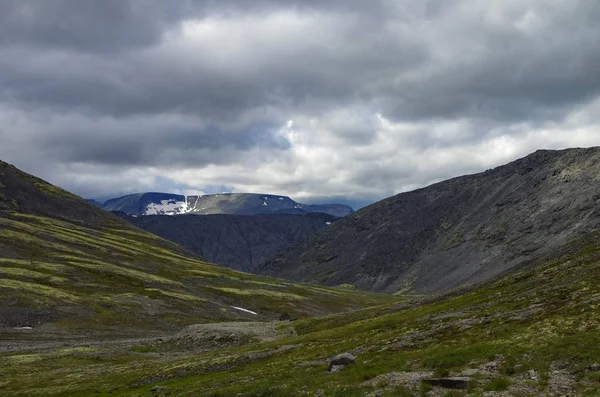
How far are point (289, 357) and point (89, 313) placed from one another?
8757cm

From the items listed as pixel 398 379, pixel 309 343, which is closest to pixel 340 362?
pixel 398 379

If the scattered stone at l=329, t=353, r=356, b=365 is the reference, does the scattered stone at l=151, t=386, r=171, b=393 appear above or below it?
below

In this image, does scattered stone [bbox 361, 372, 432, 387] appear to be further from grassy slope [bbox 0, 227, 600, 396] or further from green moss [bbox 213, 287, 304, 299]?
green moss [bbox 213, 287, 304, 299]

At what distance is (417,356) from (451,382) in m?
10.2

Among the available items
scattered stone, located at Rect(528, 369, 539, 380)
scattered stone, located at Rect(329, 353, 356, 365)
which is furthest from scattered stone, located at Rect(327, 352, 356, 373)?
scattered stone, located at Rect(528, 369, 539, 380)

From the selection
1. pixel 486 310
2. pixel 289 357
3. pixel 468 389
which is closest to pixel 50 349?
pixel 289 357

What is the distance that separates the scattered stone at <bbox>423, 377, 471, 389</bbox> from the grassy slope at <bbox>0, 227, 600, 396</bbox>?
113 cm

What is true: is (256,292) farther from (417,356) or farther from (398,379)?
(398,379)

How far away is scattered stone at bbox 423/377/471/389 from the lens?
30625 millimetres

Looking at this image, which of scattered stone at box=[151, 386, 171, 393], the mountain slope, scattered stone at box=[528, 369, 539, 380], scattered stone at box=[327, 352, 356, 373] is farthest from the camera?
the mountain slope

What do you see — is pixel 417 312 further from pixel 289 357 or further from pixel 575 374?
pixel 575 374

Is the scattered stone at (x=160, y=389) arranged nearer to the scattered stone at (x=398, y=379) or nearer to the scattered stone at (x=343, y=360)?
the scattered stone at (x=343, y=360)

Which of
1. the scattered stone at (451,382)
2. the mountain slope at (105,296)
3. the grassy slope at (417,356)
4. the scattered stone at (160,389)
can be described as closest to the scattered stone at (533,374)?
the grassy slope at (417,356)

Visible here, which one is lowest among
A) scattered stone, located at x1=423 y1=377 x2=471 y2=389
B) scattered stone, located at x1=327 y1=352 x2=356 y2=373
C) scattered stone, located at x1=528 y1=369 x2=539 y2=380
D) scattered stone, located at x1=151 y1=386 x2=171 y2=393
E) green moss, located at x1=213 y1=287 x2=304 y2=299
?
green moss, located at x1=213 y1=287 x2=304 y2=299
